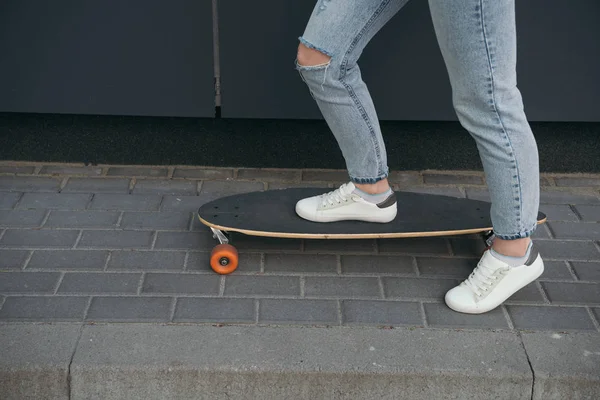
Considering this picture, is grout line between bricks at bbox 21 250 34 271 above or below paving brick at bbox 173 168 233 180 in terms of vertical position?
above

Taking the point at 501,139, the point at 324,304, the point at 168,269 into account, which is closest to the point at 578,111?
the point at 501,139

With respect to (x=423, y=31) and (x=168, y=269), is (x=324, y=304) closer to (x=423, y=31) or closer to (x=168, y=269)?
(x=168, y=269)

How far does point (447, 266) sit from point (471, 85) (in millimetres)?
878

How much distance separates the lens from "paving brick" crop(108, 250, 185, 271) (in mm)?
3383

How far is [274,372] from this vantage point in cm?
281

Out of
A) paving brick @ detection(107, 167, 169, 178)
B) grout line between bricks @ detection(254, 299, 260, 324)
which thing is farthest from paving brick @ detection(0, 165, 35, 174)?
grout line between bricks @ detection(254, 299, 260, 324)

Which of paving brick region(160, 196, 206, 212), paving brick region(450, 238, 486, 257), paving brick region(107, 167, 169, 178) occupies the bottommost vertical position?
paving brick region(107, 167, 169, 178)

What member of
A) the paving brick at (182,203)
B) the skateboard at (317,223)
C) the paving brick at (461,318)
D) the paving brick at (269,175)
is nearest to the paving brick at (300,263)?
the skateboard at (317,223)

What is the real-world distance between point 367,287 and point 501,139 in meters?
0.78

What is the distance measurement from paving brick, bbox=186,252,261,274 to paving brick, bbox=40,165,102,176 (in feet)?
3.24

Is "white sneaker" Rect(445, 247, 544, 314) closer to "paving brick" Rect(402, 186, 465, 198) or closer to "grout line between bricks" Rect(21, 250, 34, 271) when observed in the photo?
"paving brick" Rect(402, 186, 465, 198)

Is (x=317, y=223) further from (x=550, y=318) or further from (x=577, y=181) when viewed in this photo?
(x=577, y=181)

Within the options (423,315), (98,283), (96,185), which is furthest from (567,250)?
(96,185)

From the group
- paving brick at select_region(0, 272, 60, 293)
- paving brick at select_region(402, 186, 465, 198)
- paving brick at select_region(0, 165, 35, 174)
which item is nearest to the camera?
paving brick at select_region(0, 272, 60, 293)
